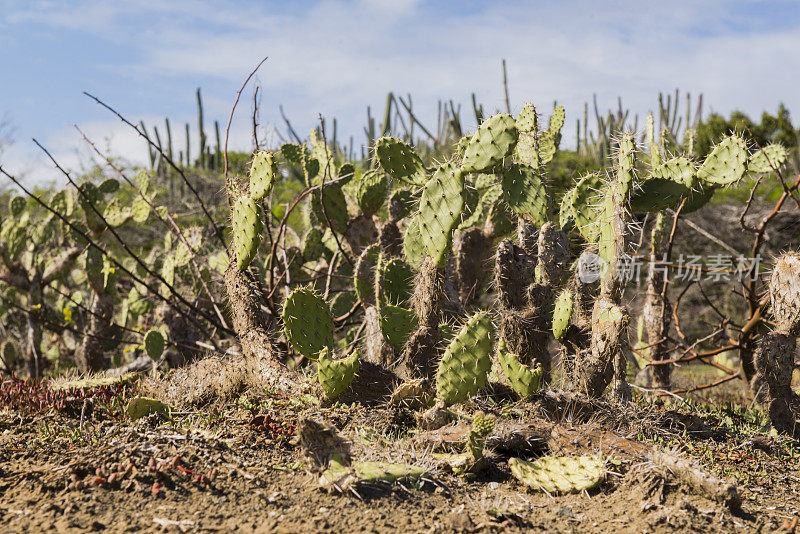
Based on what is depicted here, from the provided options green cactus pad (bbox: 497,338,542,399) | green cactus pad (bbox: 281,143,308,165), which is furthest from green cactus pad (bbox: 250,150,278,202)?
green cactus pad (bbox: 281,143,308,165)

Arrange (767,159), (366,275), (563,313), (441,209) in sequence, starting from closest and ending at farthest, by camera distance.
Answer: (441,209), (563,313), (767,159), (366,275)

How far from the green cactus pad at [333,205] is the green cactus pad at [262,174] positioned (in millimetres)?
1265

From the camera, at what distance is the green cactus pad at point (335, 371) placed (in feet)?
11.7

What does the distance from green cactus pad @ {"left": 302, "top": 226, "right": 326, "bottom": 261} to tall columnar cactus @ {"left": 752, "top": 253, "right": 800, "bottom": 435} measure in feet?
11.4

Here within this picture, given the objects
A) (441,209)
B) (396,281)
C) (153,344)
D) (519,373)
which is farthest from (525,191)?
→ (153,344)

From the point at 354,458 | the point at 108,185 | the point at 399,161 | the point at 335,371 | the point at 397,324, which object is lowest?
the point at 354,458

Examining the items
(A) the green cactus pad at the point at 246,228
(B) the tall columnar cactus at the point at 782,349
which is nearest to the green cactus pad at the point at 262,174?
(A) the green cactus pad at the point at 246,228

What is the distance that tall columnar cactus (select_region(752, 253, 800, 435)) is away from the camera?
13.1ft

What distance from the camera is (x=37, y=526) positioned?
2.50m

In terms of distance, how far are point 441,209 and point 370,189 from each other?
187 centimetres

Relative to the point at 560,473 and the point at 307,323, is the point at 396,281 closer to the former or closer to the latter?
the point at 307,323

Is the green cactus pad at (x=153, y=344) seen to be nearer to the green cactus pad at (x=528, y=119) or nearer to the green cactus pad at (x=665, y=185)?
the green cactus pad at (x=528, y=119)

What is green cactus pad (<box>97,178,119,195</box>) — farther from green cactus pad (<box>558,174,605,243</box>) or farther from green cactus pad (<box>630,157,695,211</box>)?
green cactus pad (<box>630,157,695,211</box>)

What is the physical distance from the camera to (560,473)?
10.3 feet
